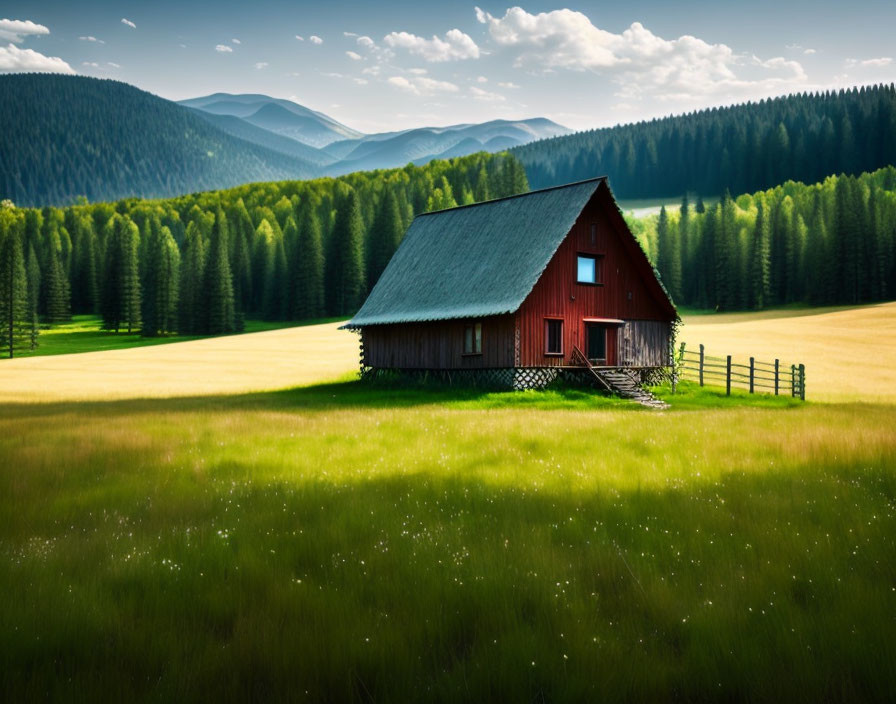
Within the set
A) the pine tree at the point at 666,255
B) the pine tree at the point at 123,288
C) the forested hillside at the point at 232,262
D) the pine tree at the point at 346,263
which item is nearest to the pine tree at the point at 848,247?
the pine tree at the point at 666,255

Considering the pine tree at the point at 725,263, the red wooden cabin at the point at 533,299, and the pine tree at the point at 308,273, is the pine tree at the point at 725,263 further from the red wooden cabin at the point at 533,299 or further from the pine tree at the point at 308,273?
the red wooden cabin at the point at 533,299

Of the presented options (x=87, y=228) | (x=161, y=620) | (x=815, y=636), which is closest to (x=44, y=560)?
(x=161, y=620)

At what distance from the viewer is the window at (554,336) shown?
37188 millimetres

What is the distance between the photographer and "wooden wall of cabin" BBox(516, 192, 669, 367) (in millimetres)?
36719

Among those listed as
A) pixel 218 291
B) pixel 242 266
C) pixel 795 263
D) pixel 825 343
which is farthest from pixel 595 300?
pixel 242 266

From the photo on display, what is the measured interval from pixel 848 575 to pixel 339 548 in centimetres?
491

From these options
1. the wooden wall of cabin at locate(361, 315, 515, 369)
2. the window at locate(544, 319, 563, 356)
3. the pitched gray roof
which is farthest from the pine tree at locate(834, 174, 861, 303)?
the wooden wall of cabin at locate(361, 315, 515, 369)

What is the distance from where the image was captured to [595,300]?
38906mm

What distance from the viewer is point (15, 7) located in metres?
104

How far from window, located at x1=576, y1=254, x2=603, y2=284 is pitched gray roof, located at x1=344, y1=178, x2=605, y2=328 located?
8.04 ft

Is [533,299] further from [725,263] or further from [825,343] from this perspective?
[725,263]

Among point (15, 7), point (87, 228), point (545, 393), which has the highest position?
point (15, 7)

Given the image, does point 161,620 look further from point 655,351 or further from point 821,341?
point 821,341

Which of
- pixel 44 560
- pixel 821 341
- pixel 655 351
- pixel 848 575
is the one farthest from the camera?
pixel 821 341
